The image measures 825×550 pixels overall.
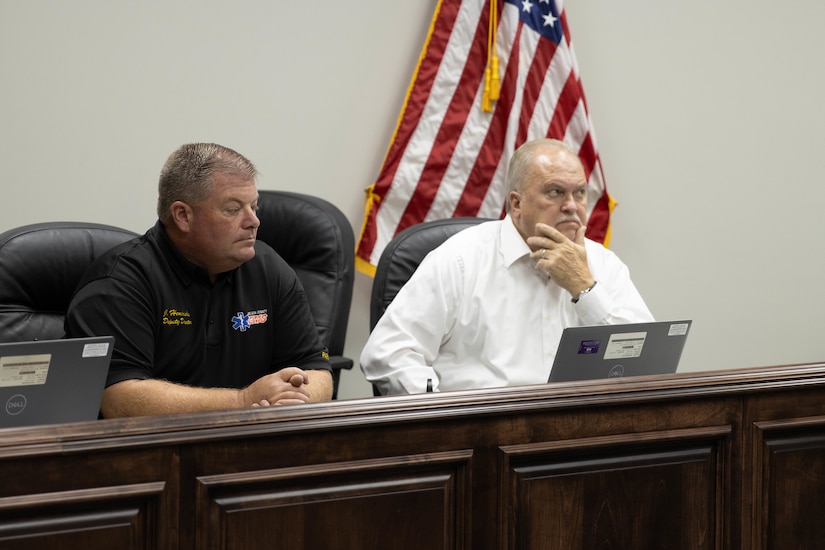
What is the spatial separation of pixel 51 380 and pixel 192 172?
2.50 ft

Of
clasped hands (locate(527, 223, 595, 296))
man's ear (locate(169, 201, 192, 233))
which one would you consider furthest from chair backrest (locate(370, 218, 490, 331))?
man's ear (locate(169, 201, 192, 233))

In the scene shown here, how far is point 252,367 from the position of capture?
2.17m

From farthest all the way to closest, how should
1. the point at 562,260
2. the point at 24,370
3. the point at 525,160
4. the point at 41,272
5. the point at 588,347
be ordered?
the point at 525,160
the point at 562,260
the point at 41,272
the point at 588,347
the point at 24,370

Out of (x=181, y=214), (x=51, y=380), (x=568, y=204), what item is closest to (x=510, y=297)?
(x=568, y=204)

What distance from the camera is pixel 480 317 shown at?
237 cm

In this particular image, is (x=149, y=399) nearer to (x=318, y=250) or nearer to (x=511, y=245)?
(x=318, y=250)

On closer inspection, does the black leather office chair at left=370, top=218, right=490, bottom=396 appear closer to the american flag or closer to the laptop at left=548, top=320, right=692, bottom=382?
the american flag

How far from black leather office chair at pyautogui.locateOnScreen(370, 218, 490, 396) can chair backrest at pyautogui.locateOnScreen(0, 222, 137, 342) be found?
0.71m

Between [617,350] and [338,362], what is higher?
[617,350]

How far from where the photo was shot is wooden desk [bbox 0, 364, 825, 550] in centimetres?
124

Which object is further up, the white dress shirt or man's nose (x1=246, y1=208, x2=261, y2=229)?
man's nose (x1=246, y1=208, x2=261, y2=229)

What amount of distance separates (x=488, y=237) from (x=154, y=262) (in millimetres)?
904

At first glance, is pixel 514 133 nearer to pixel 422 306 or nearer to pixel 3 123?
pixel 422 306

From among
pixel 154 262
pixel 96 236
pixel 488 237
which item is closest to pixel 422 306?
pixel 488 237
